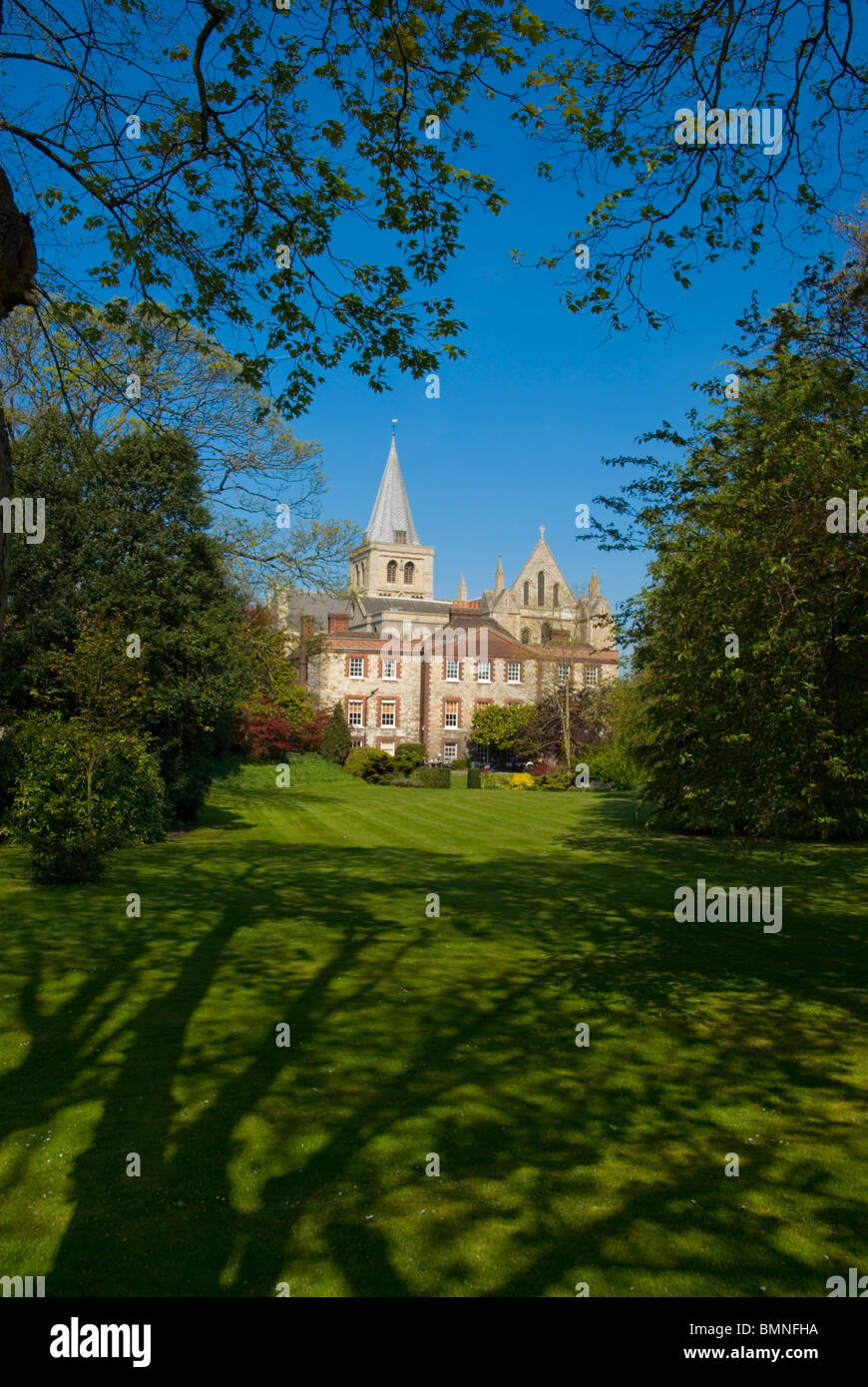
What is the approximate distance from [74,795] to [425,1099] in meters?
11.0

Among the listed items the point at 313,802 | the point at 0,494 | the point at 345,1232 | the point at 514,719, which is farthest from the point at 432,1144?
the point at 514,719

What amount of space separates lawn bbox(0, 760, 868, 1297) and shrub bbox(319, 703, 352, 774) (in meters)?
35.5

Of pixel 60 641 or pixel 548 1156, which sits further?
pixel 60 641

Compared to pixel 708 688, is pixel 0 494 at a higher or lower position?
higher

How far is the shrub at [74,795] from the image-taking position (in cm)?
1501

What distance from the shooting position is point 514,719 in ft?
193

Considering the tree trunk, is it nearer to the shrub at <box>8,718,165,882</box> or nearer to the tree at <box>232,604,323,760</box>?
the shrub at <box>8,718,165,882</box>

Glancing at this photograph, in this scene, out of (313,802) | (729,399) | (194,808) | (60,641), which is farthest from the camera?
(313,802)

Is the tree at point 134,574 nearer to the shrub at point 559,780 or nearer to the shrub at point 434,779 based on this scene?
the shrub at point 434,779

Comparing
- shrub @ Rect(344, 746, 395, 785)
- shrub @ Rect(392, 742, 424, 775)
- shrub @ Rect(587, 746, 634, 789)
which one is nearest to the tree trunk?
shrub @ Rect(587, 746, 634, 789)

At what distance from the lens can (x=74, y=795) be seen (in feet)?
51.3

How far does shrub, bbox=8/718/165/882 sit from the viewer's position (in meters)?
15.0
